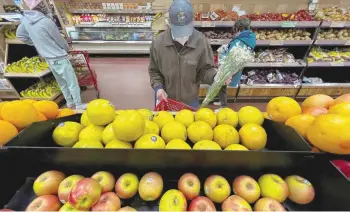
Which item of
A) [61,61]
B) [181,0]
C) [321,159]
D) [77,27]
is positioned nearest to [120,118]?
[321,159]

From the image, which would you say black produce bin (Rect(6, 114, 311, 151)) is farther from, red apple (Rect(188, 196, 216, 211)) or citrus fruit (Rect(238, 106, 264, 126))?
red apple (Rect(188, 196, 216, 211))

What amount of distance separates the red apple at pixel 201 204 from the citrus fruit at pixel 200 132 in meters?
0.27

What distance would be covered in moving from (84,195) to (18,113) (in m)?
0.58

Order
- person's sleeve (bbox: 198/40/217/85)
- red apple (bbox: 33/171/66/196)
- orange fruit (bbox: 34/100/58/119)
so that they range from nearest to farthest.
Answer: red apple (bbox: 33/171/66/196) < orange fruit (bbox: 34/100/58/119) < person's sleeve (bbox: 198/40/217/85)

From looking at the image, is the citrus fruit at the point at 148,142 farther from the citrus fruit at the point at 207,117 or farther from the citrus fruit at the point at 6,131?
the citrus fruit at the point at 6,131

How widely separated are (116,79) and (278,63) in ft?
11.1

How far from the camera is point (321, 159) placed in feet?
2.39

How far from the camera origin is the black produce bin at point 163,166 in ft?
2.35

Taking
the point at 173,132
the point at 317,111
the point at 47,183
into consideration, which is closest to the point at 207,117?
the point at 173,132

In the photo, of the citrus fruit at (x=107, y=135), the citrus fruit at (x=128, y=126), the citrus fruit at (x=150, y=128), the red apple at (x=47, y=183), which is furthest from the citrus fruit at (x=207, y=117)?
the red apple at (x=47, y=183)

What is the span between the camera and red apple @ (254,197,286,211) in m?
0.66

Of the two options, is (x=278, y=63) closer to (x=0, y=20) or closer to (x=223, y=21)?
(x=223, y=21)

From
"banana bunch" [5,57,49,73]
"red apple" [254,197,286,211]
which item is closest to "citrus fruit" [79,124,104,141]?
"red apple" [254,197,286,211]

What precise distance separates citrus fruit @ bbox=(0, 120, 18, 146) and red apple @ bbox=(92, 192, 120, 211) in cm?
51
